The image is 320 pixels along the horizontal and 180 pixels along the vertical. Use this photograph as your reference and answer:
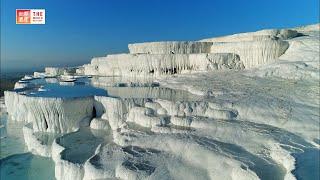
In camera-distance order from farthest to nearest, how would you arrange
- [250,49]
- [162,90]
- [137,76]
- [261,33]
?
[137,76]
[261,33]
[250,49]
[162,90]

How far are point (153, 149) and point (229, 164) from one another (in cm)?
237

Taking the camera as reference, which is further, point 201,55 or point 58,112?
point 201,55

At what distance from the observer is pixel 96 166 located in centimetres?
901

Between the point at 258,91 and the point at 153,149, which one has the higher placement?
the point at 258,91

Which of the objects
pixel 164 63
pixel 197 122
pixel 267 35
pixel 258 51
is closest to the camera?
pixel 197 122

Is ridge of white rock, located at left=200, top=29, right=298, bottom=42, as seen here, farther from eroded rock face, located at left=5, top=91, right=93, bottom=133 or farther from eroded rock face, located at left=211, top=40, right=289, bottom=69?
eroded rock face, located at left=5, top=91, right=93, bottom=133

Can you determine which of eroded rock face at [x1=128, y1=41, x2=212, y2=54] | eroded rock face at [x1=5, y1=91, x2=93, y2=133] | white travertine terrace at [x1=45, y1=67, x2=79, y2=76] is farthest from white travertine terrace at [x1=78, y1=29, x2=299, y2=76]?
eroded rock face at [x1=5, y1=91, x2=93, y2=133]

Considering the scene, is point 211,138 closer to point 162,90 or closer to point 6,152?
point 162,90

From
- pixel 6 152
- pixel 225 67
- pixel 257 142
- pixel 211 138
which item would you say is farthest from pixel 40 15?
pixel 257 142

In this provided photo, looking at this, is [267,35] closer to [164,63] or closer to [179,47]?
[179,47]

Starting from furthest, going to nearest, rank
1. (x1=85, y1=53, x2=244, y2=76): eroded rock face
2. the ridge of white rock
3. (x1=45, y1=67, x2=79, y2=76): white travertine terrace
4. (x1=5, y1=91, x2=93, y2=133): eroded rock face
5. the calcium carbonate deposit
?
(x1=45, y1=67, x2=79, y2=76): white travertine terrace, the ridge of white rock, (x1=85, y1=53, x2=244, y2=76): eroded rock face, (x1=5, y1=91, x2=93, y2=133): eroded rock face, the calcium carbonate deposit

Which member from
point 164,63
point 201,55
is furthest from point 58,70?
point 201,55

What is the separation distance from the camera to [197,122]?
10586 mm

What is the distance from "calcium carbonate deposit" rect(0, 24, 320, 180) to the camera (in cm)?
841
